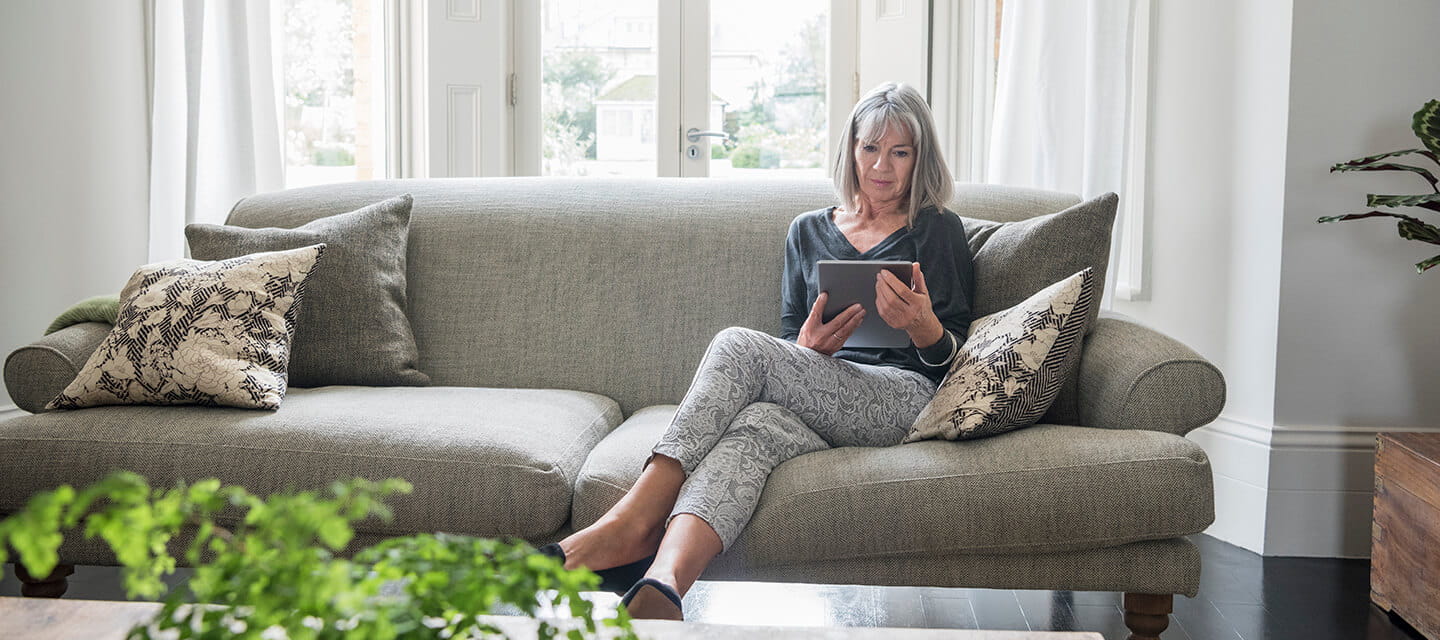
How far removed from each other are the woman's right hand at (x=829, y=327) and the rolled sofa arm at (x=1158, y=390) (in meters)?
0.43

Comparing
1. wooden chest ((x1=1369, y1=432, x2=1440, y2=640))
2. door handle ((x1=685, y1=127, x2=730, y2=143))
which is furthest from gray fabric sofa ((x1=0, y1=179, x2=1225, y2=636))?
door handle ((x1=685, y1=127, x2=730, y2=143))

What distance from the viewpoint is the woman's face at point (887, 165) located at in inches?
87.4

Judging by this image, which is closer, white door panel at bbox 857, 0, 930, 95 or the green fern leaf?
the green fern leaf

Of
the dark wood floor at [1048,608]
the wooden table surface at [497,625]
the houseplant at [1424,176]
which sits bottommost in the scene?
the dark wood floor at [1048,608]

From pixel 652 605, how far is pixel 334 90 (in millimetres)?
3501

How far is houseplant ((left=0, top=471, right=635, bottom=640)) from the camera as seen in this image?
49 centimetres

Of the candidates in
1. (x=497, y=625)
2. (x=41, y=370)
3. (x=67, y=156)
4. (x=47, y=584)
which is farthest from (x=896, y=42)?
(x=497, y=625)

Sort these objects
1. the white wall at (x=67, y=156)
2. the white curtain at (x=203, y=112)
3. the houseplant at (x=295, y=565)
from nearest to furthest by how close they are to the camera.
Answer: the houseplant at (x=295, y=565), the white wall at (x=67, y=156), the white curtain at (x=203, y=112)

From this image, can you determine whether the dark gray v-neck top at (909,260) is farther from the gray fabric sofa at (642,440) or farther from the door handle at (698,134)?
the door handle at (698,134)

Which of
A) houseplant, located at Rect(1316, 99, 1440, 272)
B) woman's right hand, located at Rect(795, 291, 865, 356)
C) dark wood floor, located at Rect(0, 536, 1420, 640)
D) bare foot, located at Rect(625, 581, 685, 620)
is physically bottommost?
dark wood floor, located at Rect(0, 536, 1420, 640)

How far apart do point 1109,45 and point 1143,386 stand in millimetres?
1472

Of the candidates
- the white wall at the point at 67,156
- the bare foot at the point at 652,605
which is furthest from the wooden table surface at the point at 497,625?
the white wall at the point at 67,156

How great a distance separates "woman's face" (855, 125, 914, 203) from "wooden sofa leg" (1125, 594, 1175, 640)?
0.91 m

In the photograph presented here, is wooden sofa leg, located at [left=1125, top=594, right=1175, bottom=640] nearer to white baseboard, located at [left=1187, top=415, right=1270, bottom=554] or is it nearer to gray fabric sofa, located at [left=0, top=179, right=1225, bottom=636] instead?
gray fabric sofa, located at [left=0, top=179, right=1225, bottom=636]
